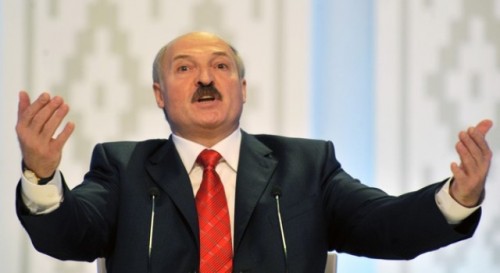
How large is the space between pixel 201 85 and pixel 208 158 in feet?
0.74

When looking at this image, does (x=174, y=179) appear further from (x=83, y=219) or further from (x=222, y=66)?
(x=222, y=66)

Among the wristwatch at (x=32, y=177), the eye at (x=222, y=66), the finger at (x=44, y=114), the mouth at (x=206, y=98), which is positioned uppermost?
the eye at (x=222, y=66)

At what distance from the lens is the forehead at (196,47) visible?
260 cm

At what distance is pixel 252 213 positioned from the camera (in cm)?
234

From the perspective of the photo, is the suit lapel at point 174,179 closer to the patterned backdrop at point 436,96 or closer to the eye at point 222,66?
the eye at point 222,66

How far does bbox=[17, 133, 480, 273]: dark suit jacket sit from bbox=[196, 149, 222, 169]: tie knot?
0.22ft

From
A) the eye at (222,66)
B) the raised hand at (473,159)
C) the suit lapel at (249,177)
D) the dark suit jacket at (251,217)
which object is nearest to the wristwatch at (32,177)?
the dark suit jacket at (251,217)

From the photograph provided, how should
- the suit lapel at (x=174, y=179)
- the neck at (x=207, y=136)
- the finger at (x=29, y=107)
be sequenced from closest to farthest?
the finger at (x=29, y=107), the suit lapel at (x=174, y=179), the neck at (x=207, y=136)

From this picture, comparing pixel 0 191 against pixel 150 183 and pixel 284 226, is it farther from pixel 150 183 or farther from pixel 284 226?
pixel 284 226

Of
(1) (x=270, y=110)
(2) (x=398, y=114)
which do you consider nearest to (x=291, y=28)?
(1) (x=270, y=110)

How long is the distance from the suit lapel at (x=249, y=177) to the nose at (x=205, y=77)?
195 millimetres

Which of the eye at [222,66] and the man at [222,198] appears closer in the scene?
the man at [222,198]

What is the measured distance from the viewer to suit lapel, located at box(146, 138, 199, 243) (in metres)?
2.31

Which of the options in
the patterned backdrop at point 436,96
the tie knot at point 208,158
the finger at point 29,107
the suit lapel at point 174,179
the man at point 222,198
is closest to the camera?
the finger at point 29,107
